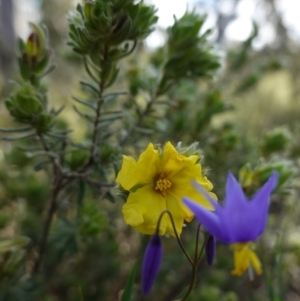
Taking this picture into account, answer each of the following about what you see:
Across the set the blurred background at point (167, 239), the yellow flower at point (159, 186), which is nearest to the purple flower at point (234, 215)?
the yellow flower at point (159, 186)

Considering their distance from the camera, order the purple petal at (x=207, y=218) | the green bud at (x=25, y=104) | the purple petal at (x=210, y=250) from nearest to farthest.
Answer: the purple petal at (x=207, y=218)
the purple petal at (x=210, y=250)
the green bud at (x=25, y=104)

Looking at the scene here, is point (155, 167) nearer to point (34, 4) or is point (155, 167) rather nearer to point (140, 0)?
point (140, 0)

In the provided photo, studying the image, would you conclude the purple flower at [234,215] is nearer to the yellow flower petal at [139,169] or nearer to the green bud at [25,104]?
the yellow flower petal at [139,169]

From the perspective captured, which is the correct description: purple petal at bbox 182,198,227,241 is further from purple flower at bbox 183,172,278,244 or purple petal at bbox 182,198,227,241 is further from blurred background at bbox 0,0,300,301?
blurred background at bbox 0,0,300,301

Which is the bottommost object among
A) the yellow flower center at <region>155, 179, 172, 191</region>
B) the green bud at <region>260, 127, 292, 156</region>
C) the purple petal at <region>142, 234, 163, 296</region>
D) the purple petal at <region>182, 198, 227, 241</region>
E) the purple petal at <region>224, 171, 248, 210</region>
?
the purple petal at <region>142, 234, 163, 296</region>

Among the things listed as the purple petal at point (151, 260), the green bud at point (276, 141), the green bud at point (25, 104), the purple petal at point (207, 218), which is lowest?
the purple petal at point (151, 260)

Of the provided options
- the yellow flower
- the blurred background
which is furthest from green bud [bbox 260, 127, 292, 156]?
the yellow flower
